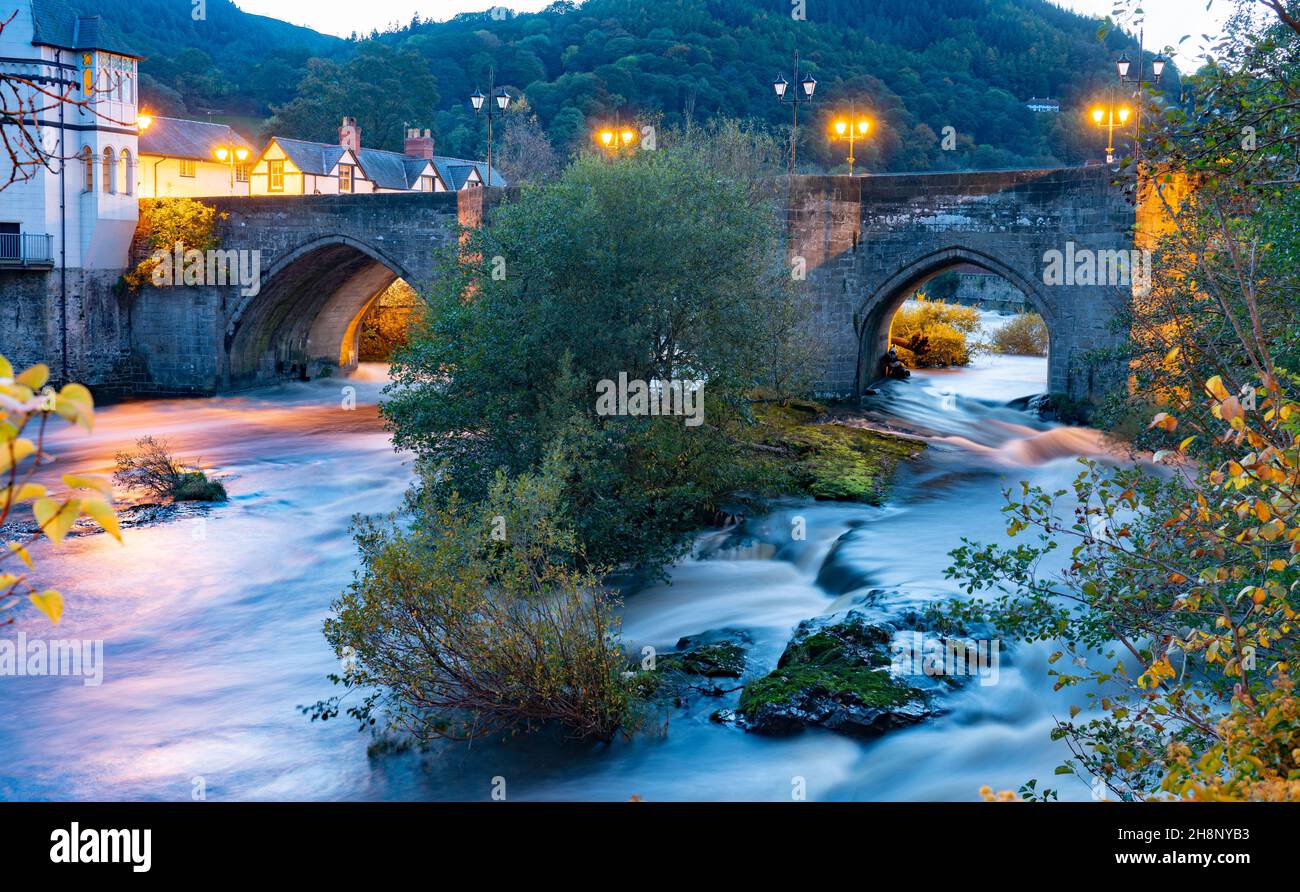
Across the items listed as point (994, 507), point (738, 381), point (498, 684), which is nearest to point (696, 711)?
point (498, 684)

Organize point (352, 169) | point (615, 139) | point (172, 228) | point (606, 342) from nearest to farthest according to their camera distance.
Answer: point (606, 342)
point (172, 228)
point (615, 139)
point (352, 169)

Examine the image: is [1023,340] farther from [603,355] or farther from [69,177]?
[69,177]

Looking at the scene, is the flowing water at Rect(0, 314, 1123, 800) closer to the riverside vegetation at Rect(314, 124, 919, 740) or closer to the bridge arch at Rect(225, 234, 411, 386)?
the riverside vegetation at Rect(314, 124, 919, 740)

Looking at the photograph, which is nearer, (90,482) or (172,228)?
(90,482)

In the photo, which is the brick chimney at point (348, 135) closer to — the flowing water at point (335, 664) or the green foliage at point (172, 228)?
the green foliage at point (172, 228)

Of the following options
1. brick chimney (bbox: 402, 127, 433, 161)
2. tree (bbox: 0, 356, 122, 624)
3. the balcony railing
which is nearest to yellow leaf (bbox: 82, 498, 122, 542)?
tree (bbox: 0, 356, 122, 624)

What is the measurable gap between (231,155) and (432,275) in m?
23.4

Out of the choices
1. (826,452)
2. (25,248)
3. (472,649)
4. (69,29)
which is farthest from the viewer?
(25,248)

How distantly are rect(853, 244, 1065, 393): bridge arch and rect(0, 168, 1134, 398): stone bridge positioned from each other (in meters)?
0.05

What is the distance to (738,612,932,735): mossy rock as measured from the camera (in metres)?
10.3

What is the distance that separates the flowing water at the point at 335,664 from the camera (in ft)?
31.9

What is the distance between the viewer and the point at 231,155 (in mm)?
48750

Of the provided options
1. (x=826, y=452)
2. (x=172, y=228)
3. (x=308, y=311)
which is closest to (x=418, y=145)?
(x=308, y=311)
